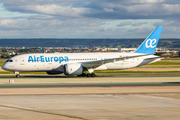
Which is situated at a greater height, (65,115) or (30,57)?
(30,57)

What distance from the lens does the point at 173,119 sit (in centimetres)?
1582

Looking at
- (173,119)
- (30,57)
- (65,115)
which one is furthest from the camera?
(30,57)

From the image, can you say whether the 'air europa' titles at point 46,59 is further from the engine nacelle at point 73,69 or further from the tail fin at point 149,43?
the tail fin at point 149,43

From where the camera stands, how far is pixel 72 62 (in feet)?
153

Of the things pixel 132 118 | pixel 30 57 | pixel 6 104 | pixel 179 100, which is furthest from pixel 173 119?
pixel 30 57

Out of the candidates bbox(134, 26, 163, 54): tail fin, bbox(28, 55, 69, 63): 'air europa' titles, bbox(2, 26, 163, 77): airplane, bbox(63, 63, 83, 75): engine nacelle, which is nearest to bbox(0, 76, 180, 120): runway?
bbox(63, 63, 83, 75): engine nacelle

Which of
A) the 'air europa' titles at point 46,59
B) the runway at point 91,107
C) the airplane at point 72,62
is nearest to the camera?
the runway at point 91,107

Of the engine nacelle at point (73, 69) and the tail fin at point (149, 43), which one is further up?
the tail fin at point (149, 43)

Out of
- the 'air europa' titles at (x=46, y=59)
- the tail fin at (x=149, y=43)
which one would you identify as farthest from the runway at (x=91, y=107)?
the tail fin at (x=149, y=43)

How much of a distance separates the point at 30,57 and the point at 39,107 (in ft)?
87.5

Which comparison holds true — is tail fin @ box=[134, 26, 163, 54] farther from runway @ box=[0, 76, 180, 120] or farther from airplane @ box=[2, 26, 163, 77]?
runway @ box=[0, 76, 180, 120]

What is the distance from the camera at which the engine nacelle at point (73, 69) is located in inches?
1732

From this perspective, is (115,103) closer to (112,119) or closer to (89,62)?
(112,119)

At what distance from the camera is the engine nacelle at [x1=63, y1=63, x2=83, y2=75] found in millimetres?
44000
